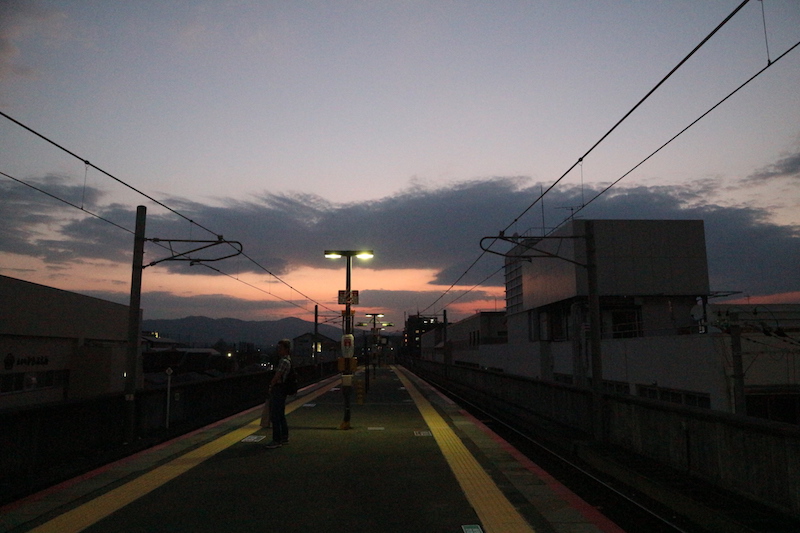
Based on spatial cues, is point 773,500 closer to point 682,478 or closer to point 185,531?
point 682,478

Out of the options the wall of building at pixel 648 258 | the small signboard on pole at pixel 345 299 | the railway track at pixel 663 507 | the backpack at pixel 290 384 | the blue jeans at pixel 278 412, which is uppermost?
the wall of building at pixel 648 258

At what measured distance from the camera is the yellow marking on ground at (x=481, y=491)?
652 cm

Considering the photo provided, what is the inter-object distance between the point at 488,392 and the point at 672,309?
15917 mm

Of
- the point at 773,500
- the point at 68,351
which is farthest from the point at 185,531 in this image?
the point at 68,351

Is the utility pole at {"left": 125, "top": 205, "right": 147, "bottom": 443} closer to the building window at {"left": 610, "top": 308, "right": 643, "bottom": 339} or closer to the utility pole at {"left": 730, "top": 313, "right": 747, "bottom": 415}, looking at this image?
the utility pole at {"left": 730, "top": 313, "right": 747, "bottom": 415}

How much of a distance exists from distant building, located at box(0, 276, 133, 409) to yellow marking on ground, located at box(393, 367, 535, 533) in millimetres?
20343

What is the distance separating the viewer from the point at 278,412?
11305mm

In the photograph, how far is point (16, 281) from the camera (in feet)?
85.2

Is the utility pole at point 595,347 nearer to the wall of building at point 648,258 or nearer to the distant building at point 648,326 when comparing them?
the distant building at point 648,326

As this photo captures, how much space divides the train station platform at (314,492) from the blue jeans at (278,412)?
290 millimetres

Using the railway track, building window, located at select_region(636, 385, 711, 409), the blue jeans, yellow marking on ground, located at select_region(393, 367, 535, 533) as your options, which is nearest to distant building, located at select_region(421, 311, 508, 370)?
building window, located at select_region(636, 385, 711, 409)

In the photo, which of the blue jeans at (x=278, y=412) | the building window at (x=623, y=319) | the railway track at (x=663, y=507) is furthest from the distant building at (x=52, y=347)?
the building window at (x=623, y=319)

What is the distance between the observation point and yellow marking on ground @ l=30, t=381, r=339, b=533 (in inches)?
252

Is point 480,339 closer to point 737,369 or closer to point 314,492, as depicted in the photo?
point 737,369
